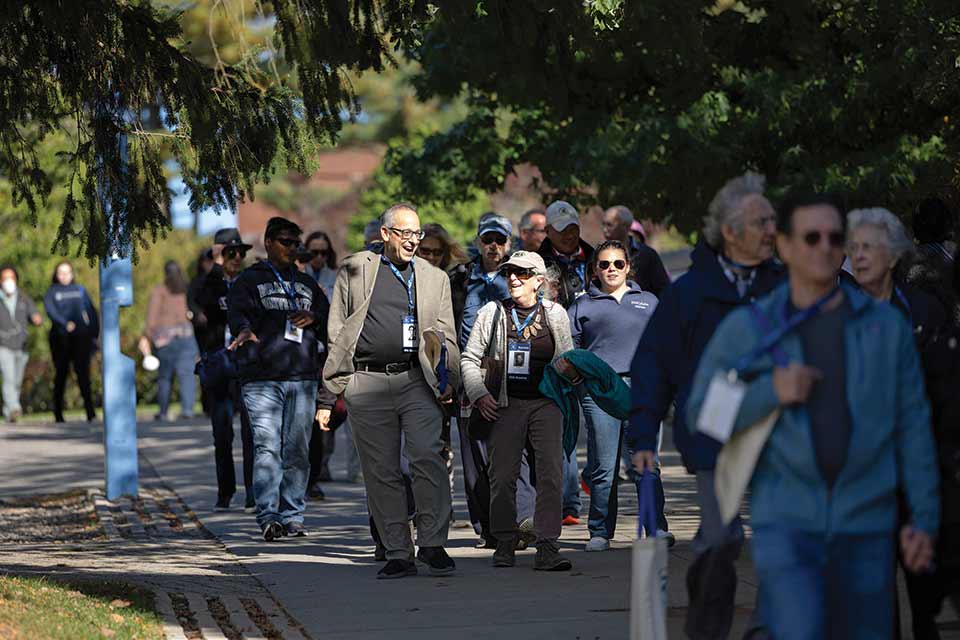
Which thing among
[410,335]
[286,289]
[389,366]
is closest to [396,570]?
[389,366]

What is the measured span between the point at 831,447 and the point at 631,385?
178 cm

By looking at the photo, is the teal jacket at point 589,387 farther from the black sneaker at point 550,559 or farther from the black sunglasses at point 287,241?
the black sunglasses at point 287,241

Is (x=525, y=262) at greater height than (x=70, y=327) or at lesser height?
lesser

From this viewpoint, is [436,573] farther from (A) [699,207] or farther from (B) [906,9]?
(A) [699,207]

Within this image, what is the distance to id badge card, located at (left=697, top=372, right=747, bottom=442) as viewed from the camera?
17.4ft

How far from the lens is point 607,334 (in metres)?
11.3

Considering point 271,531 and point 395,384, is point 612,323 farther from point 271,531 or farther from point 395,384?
point 271,531

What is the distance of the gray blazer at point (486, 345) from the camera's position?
10156mm

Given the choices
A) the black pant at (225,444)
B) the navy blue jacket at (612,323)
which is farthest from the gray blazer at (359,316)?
the black pant at (225,444)

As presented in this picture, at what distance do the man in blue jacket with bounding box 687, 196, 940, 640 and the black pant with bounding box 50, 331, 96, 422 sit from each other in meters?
20.1

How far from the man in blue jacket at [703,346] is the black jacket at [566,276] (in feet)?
15.3

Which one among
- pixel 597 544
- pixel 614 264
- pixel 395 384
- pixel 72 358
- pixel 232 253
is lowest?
pixel 597 544

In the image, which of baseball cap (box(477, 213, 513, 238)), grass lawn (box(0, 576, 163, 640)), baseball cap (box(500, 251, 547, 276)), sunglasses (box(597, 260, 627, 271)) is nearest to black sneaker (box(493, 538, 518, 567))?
baseball cap (box(500, 251, 547, 276))

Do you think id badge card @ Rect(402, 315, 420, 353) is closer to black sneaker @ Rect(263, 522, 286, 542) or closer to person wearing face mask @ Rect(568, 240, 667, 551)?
person wearing face mask @ Rect(568, 240, 667, 551)
